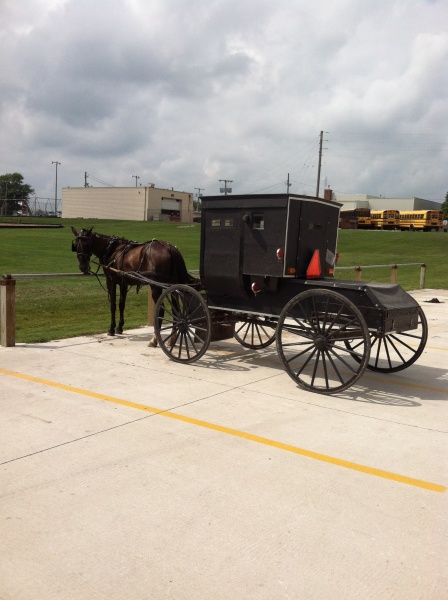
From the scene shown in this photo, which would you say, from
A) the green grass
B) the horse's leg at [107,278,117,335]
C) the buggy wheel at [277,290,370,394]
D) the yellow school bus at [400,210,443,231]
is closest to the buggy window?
the buggy wheel at [277,290,370,394]

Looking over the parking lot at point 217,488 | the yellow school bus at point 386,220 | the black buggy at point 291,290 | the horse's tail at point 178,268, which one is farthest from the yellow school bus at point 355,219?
the parking lot at point 217,488

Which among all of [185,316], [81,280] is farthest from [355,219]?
[185,316]

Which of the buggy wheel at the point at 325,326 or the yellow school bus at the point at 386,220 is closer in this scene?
the buggy wheel at the point at 325,326

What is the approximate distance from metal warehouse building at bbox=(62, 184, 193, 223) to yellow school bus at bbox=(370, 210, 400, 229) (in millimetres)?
41967

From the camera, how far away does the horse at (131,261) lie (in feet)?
30.8

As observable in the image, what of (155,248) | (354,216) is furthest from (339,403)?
(354,216)

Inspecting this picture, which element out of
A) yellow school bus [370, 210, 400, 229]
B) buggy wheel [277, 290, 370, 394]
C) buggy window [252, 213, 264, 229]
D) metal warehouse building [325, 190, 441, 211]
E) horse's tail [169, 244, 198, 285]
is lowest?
buggy wheel [277, 290, 370, 394]

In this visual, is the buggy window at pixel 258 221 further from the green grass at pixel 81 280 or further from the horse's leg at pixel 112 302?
the green grass at pixel 81 280

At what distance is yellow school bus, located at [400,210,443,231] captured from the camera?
7081 centimetres

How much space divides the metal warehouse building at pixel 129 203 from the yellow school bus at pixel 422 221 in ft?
151

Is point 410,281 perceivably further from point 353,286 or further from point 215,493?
point 215,493

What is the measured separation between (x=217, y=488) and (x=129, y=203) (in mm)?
103175

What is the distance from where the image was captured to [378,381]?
7863mm

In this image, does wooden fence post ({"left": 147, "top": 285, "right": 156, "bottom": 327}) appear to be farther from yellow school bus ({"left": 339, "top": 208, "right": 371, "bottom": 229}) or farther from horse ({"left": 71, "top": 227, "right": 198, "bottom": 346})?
yellow school bus ({"left": 339, "top": 208, "right": 371, "bottom": 229})
